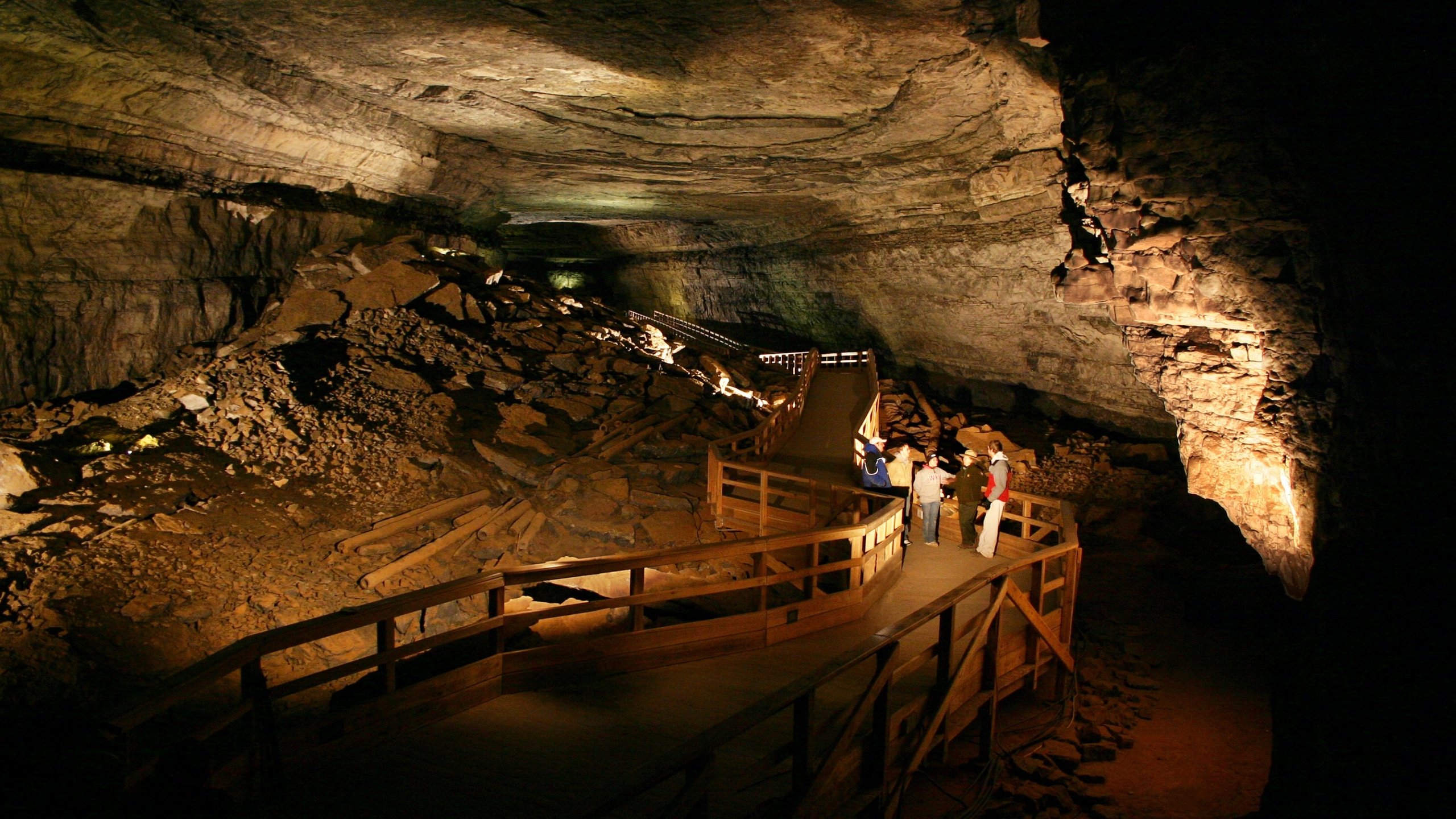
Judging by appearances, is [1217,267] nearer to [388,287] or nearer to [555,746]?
[555,746]

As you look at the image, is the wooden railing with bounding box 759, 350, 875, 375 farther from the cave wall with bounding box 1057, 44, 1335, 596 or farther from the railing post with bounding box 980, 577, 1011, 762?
the railing post with bounding box 980, 577, 1011, 762

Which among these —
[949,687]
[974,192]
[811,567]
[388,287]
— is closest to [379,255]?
[388,287]

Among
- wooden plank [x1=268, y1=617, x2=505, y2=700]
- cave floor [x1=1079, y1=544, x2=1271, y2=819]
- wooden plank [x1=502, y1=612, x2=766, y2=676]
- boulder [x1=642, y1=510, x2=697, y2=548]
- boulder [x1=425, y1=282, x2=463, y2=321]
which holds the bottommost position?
cave floor [x1=1079, y1=544, x2=1271, y2=819]

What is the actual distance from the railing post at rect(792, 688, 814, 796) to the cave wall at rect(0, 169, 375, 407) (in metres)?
15.7

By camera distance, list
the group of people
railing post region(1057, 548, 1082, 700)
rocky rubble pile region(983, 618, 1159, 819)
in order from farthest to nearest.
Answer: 1. the group of people
2. railing post region(1057, 548, 1082, 700)
3. rocky rubble pile region(983, 618, 1159, 819)

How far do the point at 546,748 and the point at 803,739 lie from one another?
1.88 meters

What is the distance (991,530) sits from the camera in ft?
34.8

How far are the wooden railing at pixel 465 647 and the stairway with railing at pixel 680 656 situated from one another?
0.01 meters

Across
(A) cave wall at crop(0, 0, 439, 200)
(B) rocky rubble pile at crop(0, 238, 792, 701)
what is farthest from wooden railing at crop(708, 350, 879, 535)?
(A) cave wall at crop(0, 0, 439, 200)

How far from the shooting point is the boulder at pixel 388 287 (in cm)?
1859

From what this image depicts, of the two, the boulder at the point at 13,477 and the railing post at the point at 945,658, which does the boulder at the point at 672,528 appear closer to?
the railing post at the point at 945,658

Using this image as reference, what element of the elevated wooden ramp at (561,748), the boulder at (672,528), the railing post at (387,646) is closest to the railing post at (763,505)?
the boulder at (672,528)

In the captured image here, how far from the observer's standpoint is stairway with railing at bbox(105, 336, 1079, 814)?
4359mm

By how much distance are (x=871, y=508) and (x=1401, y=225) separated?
22.0 feet
